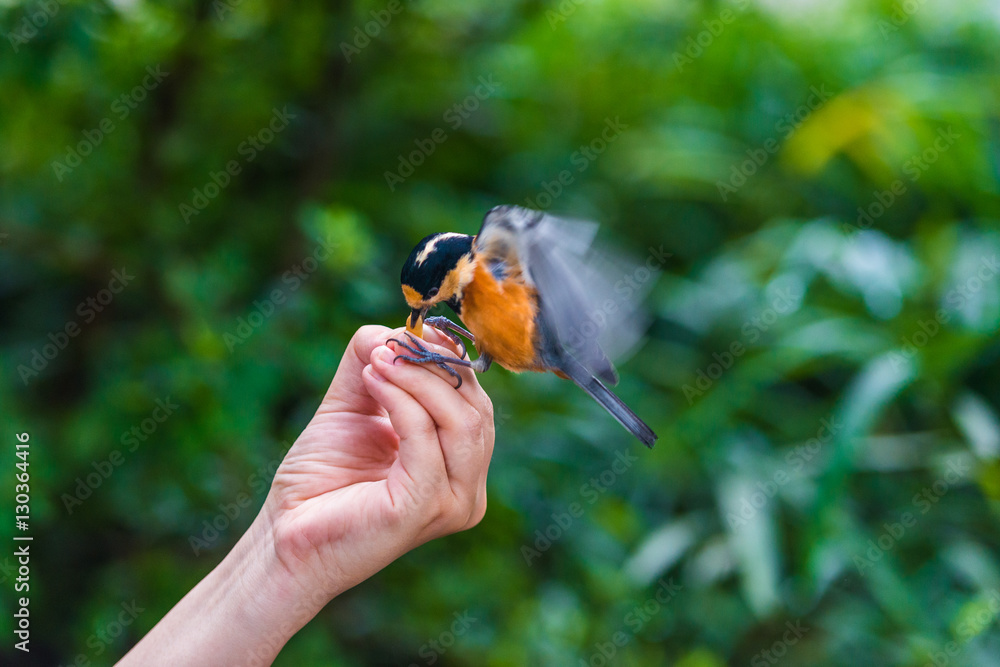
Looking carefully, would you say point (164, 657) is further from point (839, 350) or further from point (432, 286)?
point (839, 350)

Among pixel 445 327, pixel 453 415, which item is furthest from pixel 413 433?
pixel 445 327

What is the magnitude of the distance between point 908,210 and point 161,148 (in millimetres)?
2662

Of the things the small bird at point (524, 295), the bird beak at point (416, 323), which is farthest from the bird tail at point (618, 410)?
the bird beak at point (416, 323)

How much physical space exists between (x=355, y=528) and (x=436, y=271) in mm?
376

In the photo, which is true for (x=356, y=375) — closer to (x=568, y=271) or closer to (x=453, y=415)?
(x=453, y=415)

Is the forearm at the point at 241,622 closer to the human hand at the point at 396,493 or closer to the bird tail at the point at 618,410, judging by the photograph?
the human hand at the point at 396,493

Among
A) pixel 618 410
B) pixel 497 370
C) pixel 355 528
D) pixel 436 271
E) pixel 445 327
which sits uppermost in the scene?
pixel 436 271

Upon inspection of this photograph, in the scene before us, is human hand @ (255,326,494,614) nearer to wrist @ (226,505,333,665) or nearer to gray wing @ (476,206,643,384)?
wrist @ (226,505,333,665)

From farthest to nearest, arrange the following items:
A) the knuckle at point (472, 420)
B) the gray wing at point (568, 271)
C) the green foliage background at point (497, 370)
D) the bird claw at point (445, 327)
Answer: the green foliage background at point (497, 370)
the bird claw at point (445, 327)
the knuckle at point (472, 420)
the gray wing at point (568, 271)

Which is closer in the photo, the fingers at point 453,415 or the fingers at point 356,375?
the fingers at point 453,415

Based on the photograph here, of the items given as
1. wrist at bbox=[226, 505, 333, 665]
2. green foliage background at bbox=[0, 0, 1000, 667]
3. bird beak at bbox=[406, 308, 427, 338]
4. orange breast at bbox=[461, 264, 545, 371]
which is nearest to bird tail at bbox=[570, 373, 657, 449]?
orange breast at bbox=[461, 264, 545, 371]

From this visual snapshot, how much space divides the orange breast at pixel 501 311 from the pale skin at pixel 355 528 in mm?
71

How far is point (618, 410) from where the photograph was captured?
3.94ft

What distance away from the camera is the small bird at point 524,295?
101cm
